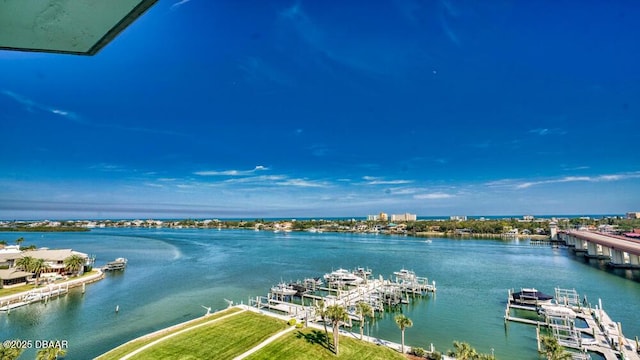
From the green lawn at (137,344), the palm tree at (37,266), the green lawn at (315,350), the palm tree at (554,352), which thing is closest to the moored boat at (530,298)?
the palm tree at (554,352)

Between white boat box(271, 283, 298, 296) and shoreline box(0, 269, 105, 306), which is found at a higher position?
shoreline box(0, 269, 105, 306)

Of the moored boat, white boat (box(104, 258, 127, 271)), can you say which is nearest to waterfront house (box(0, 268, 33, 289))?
white boat (box(104, 258, 127, 271))

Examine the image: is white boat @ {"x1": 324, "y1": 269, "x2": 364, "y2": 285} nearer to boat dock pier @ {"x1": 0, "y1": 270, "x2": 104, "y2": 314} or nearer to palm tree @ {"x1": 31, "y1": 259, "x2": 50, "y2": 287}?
boat dock pier @ {"x1": 0, "y1": 270, "x2": 104, "y2": 314}

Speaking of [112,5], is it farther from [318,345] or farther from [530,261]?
[530,261]

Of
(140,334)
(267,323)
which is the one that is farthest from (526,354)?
(140,334)

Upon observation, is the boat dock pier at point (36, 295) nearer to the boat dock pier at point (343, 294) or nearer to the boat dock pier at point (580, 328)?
the boat dock pier at point (343, 294)

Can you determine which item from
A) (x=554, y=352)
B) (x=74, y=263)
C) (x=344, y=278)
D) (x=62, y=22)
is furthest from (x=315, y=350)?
(x=74, y=263)

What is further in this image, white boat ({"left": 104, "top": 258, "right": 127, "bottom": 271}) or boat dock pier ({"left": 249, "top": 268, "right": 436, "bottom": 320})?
white boat ({"left": 104, "top": 258, "right": 127, "bottom": 271})
